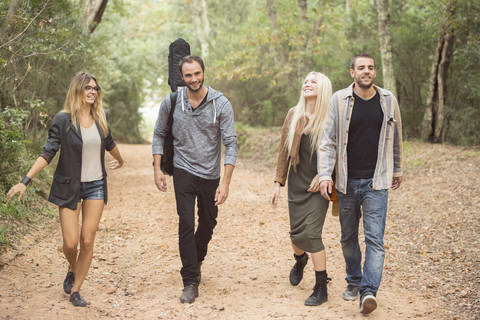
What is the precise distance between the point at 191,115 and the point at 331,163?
150cm

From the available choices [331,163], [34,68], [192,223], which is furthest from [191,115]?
[34,68]

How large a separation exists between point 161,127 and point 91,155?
2.59 ft

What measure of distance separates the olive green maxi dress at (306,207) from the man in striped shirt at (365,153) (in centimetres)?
24

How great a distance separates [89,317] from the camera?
191 inches

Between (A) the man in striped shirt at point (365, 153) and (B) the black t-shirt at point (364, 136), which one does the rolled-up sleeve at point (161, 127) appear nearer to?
(A) the man in striped shirt at point (365, 153)

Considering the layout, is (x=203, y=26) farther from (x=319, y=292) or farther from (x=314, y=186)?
(x=319, y=292)

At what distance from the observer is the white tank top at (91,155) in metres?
5.00

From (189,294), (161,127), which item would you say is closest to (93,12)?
(161,127)

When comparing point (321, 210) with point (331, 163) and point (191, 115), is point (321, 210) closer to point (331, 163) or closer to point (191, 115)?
point (331, 163)

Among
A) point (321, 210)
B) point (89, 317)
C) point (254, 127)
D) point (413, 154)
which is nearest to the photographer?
point (89, 317)

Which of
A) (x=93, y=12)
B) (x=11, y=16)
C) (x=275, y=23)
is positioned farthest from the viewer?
(x=275, y=23)

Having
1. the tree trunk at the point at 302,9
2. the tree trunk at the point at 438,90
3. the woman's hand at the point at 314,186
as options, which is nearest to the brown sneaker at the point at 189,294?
the woman's hand at the point at 314,186

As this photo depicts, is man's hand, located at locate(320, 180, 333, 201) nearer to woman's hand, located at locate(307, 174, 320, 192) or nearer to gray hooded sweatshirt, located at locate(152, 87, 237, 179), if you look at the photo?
woman's hand, located at locate(307, 174, 320, 192)

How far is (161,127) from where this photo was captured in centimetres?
543
